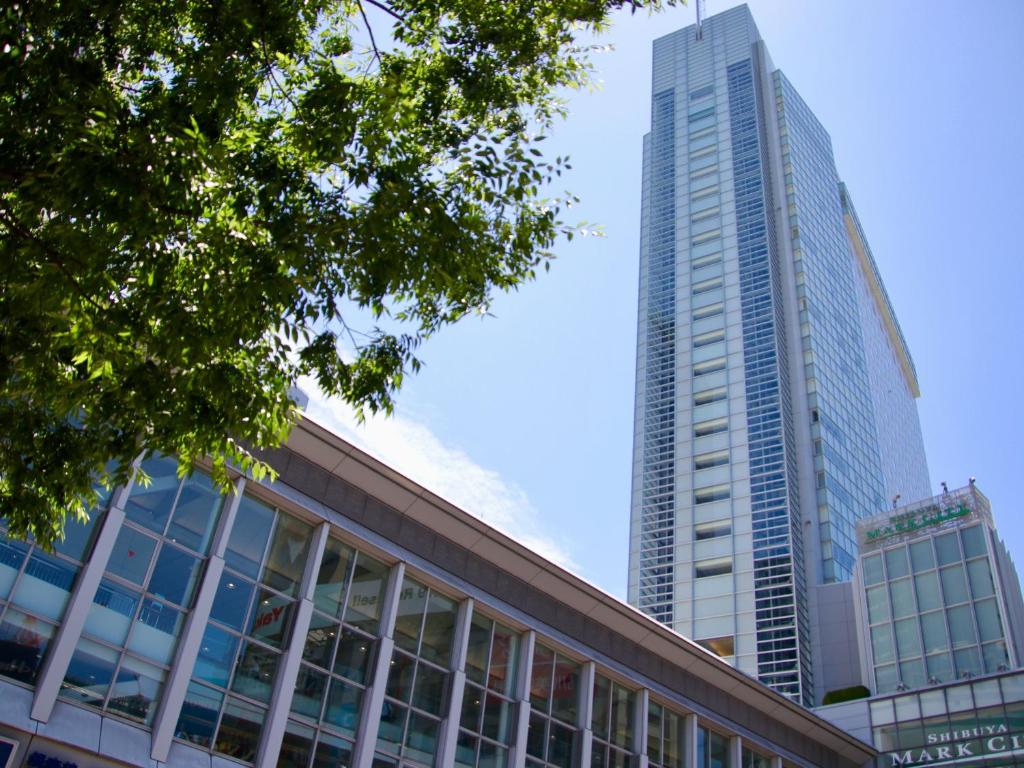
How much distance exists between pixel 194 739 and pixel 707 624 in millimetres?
67099

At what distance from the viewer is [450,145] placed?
31.9ft

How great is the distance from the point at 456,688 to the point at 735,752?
36.4 feet

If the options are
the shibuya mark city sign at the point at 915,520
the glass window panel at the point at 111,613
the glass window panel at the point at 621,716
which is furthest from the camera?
the shibuya mark city sign at the point at 915,520

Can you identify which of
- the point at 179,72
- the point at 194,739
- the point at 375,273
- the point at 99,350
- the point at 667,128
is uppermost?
the point at 667,128

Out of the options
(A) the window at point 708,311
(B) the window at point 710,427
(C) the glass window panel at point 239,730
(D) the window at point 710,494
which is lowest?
(C) the glass window panel at point 239,730

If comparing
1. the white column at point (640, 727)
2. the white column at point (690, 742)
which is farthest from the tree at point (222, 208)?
the white column at point (690, 742)

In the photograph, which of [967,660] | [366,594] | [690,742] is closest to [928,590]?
[967,660]

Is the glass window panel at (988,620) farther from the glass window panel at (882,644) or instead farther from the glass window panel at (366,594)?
the glass window panel at (366,594)

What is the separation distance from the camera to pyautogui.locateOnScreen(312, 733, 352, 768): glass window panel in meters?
18.1

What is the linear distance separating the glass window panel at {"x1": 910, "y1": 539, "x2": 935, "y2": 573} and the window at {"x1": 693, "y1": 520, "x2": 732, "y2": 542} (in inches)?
1237

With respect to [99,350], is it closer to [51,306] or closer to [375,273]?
[51,306]

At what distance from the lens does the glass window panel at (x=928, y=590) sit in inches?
1949

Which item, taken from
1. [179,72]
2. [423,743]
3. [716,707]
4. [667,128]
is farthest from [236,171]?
[667,128]

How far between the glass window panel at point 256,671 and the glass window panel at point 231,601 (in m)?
0.50
